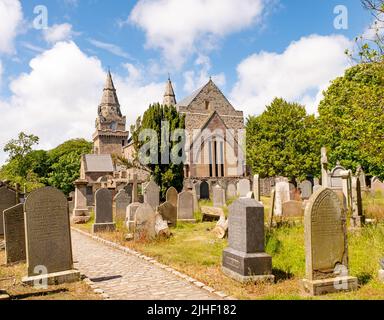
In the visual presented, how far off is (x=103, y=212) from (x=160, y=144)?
11.6 meters

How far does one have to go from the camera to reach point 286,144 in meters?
32.9

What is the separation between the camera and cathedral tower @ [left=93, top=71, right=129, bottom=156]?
59125 mm

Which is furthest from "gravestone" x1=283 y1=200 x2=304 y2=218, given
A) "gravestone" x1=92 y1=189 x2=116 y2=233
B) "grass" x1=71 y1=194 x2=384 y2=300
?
"gravestone" x1=92 y1=189 x2=116 y2=233

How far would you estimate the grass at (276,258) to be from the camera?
5441 mm

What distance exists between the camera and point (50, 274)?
599cm

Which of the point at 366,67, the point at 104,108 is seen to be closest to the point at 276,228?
the point at 366,67

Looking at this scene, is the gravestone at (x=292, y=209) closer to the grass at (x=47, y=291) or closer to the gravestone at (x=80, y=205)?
the gravestone at (x=80, y=205)

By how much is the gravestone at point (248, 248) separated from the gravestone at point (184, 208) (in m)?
7.93

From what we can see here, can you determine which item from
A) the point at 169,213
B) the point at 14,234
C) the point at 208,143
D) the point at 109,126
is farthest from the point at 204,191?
the point at 109,126

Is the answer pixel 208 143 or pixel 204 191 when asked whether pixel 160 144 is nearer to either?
pixel 204 191

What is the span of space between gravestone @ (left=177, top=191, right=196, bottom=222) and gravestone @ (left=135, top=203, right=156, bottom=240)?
4.35 meters

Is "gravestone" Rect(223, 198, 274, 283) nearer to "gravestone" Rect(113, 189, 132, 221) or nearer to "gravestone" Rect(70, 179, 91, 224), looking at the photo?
"gravestone" Rect(113, 189, 132, 221)
